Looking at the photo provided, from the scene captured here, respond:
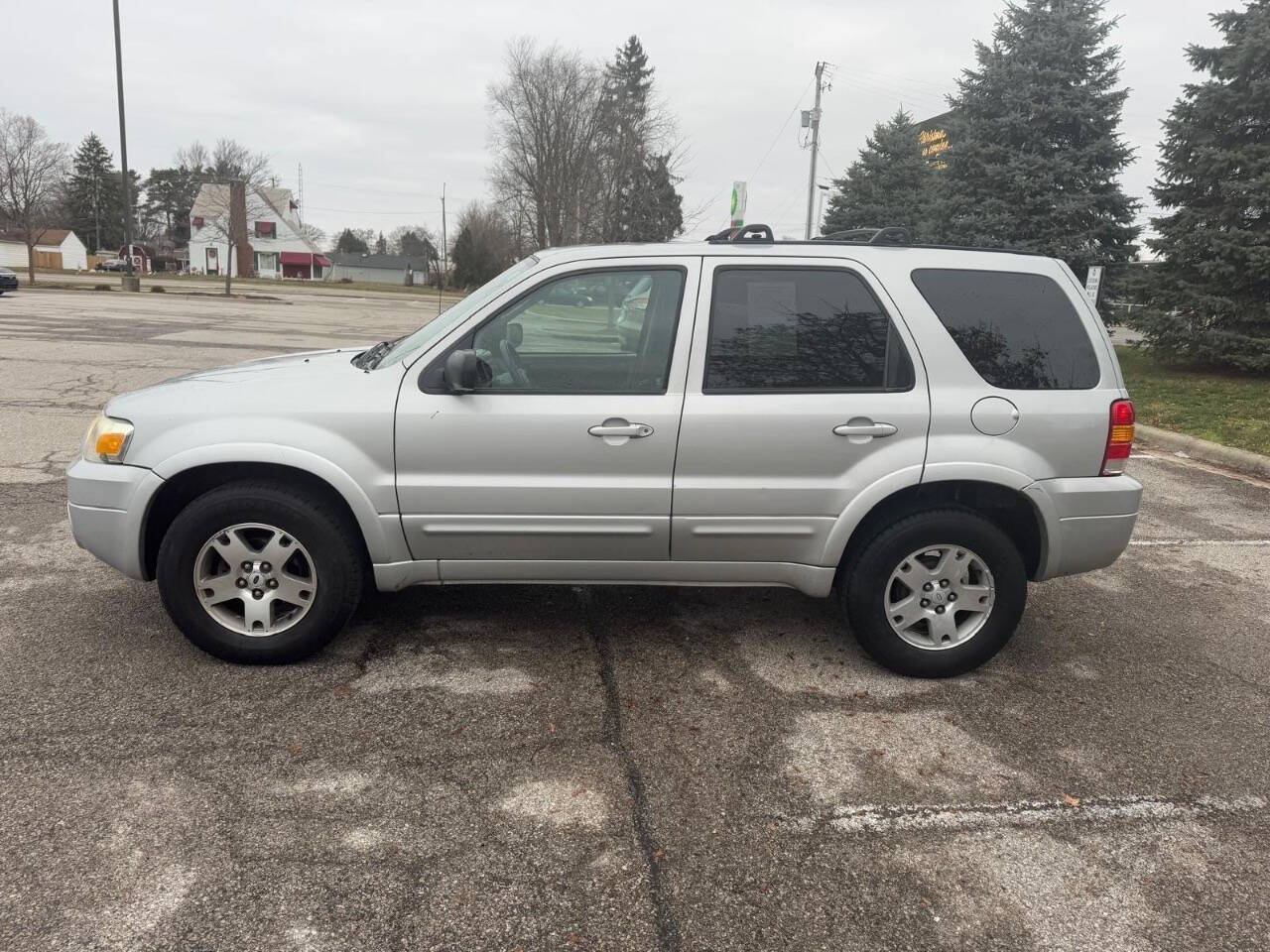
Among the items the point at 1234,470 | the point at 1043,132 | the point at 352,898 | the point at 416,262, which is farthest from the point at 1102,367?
the point at 416,262

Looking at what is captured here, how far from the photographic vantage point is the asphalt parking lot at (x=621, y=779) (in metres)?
2.41

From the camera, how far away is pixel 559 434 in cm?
362

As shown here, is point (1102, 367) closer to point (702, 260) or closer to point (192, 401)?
point (702, 260)

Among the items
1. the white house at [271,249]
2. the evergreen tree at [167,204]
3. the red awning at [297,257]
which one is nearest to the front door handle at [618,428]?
the white house at [271,249]

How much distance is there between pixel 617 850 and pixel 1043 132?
728 inches

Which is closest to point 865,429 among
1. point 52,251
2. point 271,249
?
point 271,249

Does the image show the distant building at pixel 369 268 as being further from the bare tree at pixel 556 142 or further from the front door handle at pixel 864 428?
the front door handle at pixel 864 428

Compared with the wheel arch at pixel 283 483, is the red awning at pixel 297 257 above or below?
above

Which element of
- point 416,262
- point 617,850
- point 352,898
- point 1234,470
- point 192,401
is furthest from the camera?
point 416,262

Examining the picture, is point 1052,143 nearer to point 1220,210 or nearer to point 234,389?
point 1220,210

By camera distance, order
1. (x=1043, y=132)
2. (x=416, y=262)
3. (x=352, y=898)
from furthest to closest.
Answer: (x=416, y=262)
(x=1043, y=132)
(x=352, y=898)

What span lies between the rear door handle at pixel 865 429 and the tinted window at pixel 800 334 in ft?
0.54

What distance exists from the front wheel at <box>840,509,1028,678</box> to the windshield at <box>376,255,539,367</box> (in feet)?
6.19

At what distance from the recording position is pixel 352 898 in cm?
243
